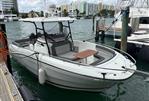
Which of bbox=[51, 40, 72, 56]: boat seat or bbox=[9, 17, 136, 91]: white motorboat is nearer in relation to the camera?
bbox=[9, 17, 136, 91]: white motorboat

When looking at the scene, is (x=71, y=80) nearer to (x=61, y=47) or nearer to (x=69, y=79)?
(x=69, y=79)

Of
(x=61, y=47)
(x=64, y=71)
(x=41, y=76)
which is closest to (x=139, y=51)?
(x=61, y=47)

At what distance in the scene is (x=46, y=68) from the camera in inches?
273

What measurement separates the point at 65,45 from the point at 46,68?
163 cm

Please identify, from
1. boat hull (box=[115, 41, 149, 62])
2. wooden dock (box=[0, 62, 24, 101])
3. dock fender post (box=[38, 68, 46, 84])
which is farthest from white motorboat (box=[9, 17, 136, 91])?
boat hull (box=[115, 41, 149, 62])

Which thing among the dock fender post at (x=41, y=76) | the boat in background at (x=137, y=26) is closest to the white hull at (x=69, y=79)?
the dock fender post at (x=41, y=76)

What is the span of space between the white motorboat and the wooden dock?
45.8 inches

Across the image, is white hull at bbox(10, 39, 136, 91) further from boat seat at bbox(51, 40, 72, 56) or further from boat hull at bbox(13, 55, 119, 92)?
boat seat at bbox(51, 40, 72, 56)

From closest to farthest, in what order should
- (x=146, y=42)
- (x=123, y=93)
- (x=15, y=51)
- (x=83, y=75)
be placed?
(x=83, y=75) → (x=123, y=93) → (x=15, y=51) → (x=146, y=42)

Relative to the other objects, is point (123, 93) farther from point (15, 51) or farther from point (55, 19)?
point (15, 51)

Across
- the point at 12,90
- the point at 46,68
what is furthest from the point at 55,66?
the point at 12,90

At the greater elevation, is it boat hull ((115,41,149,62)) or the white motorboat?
the white motorboat

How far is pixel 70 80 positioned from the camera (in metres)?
6.44

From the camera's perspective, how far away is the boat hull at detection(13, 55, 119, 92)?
19.7ft
